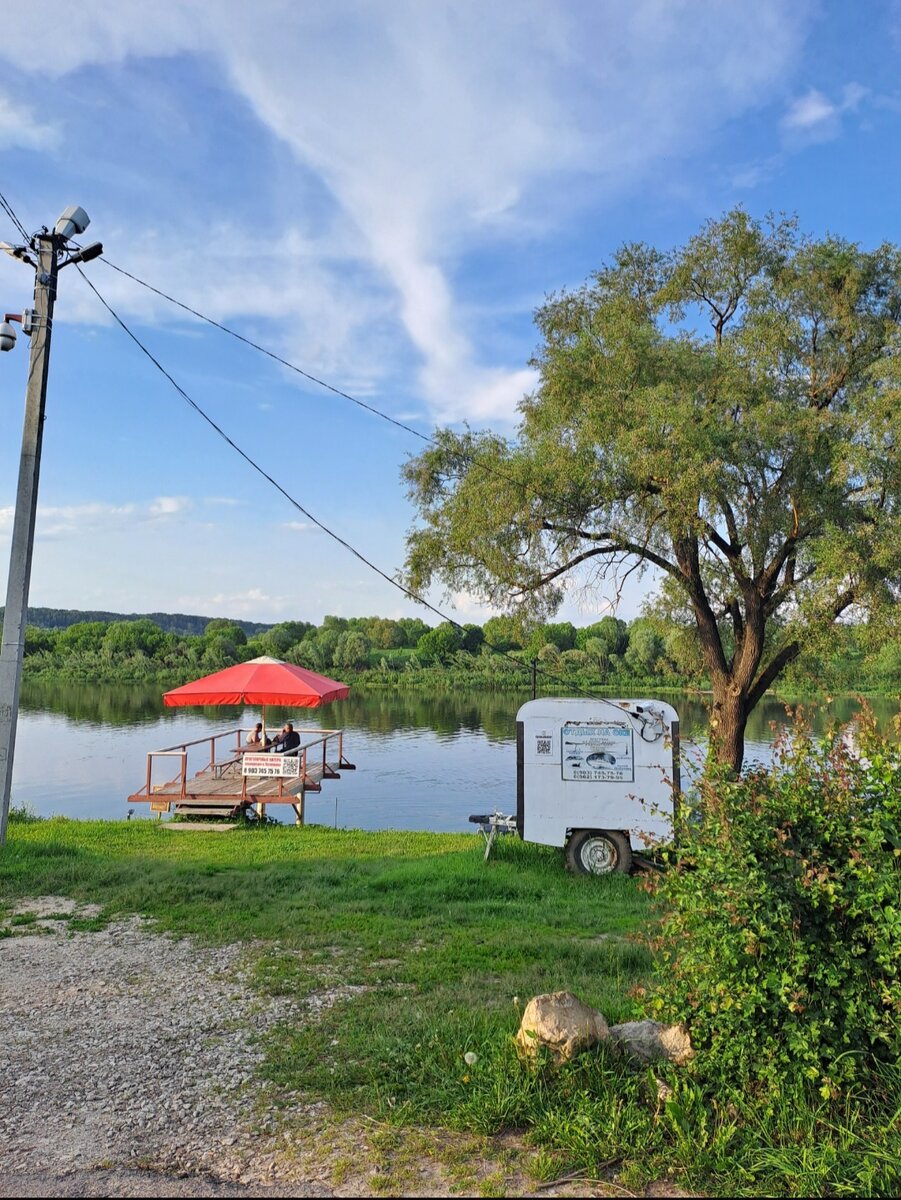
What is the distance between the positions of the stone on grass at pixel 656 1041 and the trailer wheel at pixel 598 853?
21.6ft

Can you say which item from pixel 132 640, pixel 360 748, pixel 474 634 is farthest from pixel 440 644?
pixel 474 634

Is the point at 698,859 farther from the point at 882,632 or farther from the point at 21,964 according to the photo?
the point at 882,632

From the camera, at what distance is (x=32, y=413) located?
1022 cm

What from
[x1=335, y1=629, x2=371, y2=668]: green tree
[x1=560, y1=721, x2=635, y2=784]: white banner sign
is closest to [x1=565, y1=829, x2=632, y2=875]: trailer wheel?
[x1=560, y1=721, x2=635, y2=784]: white banner sign

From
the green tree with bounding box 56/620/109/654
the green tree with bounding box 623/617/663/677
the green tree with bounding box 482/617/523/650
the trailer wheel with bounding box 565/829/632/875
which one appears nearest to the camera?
the trailer wheel with bounding box 565/829/632/875

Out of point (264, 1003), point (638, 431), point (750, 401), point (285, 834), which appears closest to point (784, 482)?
point (750, 401)

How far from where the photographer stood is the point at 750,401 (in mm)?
15453

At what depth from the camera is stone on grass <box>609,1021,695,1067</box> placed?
4211mm

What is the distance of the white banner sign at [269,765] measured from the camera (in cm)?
1568

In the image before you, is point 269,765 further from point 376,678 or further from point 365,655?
point 365,655

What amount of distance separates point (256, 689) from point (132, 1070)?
1186cm

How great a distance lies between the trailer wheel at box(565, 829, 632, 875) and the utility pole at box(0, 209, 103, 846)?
710 centimetres

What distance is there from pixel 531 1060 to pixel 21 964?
4.52 m

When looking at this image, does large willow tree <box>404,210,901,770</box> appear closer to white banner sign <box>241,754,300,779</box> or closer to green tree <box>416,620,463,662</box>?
white banner sign <box>241,754,300,779</box>
